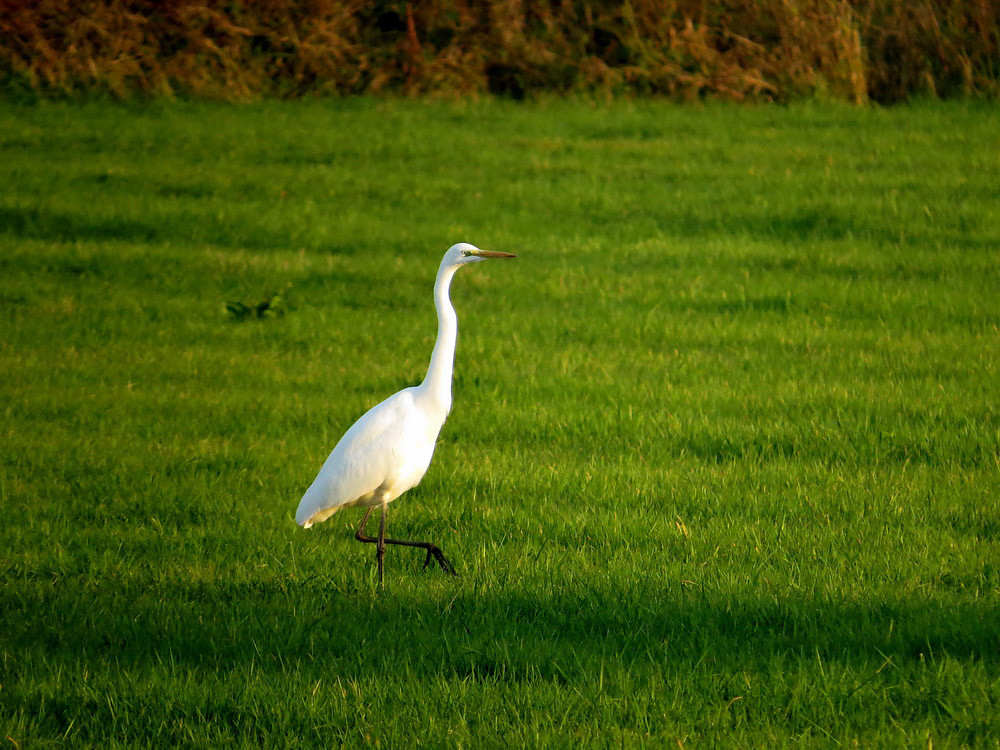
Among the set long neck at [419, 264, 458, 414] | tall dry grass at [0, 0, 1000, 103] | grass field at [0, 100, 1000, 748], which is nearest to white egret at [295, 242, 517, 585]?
long neck at [419, 264, 458, 414]

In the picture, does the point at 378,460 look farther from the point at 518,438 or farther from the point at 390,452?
the point at 518,438

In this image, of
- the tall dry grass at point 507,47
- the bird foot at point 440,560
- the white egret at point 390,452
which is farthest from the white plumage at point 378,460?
the tall dry grass at point 507,47

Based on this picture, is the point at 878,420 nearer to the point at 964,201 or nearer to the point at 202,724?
the point at 202,724

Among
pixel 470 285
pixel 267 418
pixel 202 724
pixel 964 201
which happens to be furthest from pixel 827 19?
pixel 202 724

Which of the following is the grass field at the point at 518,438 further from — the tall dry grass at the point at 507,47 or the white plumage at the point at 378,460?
the tall dry grass at the point at 507,47

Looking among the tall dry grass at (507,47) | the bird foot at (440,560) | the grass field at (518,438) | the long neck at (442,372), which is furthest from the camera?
the tall dry grass at (507,47)

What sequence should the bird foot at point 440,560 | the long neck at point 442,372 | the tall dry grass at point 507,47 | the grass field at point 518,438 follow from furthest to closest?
the tall dry grass at point 507,47 → the long neck at point 442,372 → the bird foot at point 440,560 → the grass field at point 518,438

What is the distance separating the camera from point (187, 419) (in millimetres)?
7445

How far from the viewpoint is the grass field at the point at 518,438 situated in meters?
4.09

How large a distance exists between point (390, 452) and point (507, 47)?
14555 millimetres

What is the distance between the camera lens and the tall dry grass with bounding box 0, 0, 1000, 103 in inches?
681

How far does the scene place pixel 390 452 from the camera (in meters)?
5.16

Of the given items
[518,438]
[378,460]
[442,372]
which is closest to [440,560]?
[378,460]

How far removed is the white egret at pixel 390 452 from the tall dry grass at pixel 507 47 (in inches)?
531
